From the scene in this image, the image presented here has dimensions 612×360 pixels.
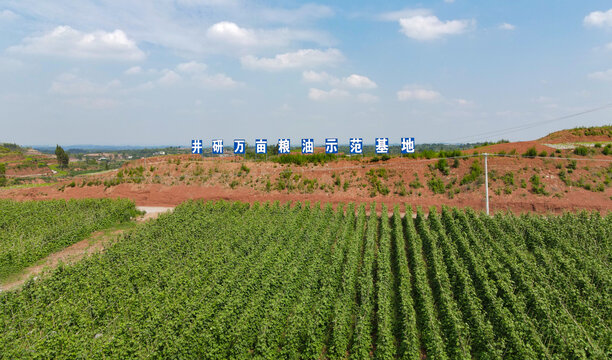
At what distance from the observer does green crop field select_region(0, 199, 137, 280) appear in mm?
17062

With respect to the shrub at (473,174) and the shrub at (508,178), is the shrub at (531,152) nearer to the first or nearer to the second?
the shrub at (508,178)

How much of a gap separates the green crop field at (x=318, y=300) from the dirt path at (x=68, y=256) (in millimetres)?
2235

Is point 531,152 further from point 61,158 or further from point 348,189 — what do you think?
point 61,158

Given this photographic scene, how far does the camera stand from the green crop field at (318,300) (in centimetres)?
939

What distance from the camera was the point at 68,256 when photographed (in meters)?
18.3

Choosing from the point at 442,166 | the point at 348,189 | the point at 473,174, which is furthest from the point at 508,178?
the point at 348,189

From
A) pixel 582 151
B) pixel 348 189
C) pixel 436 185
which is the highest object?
pixel 582 151

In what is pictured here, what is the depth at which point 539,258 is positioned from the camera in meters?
15.9

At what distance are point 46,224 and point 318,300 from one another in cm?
2087

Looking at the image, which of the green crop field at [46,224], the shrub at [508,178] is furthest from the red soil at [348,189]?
the green crop field at [46,224]

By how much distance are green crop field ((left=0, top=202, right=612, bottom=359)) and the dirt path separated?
2.24 m

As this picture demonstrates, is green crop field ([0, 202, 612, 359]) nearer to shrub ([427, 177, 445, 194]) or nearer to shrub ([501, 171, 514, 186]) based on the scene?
shrub ([501, 171, 514, 186])

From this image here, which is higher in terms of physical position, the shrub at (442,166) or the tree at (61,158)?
the tree at (61,158)

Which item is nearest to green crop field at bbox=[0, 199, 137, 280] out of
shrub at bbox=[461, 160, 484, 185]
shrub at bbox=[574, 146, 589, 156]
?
shrub at bbox=[461, 160, 484, 185]
